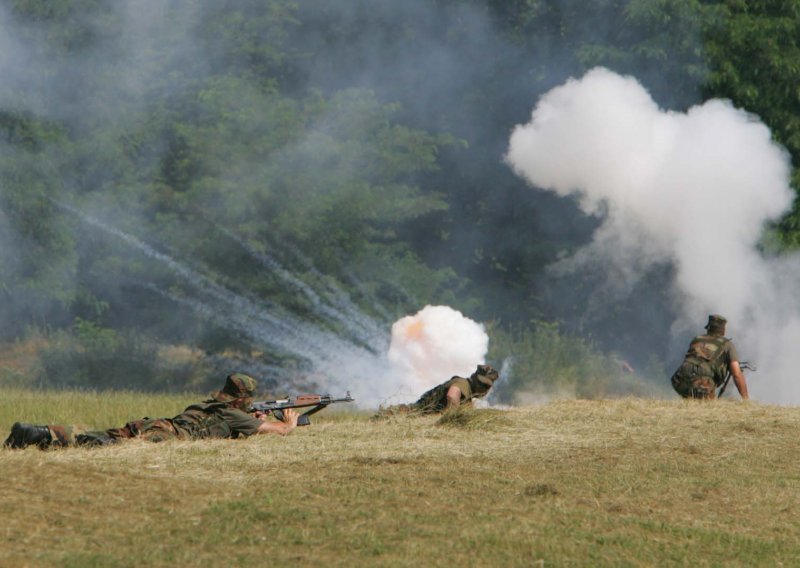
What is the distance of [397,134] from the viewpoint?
93.4 feet

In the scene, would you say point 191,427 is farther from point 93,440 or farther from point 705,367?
point 705,367

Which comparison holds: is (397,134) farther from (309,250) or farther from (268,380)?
(268,380)

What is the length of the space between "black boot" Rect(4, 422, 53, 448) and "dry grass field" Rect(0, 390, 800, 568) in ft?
1.33

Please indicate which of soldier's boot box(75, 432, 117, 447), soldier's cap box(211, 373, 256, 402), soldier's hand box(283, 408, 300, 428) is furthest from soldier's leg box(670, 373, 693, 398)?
soldier's boot box(75, 432, 117, 447)

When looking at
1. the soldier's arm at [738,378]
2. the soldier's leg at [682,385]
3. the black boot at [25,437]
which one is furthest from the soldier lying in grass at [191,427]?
the soldier's arm at [738,378]

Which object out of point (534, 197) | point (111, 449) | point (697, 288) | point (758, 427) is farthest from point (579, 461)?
point (534, 197)

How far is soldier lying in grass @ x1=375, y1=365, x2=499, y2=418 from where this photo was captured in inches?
605

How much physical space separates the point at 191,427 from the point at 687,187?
41.4 feet

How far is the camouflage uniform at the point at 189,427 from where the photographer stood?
12539 mm

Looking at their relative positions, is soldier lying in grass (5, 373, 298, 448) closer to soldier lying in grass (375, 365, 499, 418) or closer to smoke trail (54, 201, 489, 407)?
soldier lying in grass (375, 365, 499, 418)

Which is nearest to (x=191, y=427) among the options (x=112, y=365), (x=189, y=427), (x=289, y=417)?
(x=189, y=427)

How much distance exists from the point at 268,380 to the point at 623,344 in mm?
7604

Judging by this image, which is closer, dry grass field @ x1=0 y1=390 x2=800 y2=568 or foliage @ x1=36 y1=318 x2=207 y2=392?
dry grass field @ x1=0 y1=390 x2=800 y2=568

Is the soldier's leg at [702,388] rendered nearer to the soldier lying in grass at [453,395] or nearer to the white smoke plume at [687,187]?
the soldier lying in grass at [453,395]
